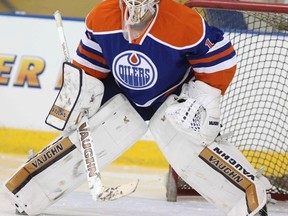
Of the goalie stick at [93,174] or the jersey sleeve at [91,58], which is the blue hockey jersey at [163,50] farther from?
the goalie stick at [93,174]

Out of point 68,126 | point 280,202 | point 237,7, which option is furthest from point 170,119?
point 280,202

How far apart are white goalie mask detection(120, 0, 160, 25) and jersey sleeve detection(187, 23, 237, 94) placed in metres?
0.20

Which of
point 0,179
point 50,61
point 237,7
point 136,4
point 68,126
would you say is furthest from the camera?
point 50,61

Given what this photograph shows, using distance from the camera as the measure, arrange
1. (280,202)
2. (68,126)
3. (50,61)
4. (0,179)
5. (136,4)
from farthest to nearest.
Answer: (50,61) → (0,179) → (280,202) → (68,126) → (136,4)

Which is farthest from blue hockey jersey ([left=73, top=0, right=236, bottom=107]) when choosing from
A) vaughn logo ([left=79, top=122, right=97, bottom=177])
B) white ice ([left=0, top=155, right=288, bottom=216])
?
white ice ([left=0, top=155, right=288, bottom=216])

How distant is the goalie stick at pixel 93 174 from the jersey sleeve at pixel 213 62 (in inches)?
16.1

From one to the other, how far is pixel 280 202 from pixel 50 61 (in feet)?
4.82

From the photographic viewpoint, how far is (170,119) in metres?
2.79

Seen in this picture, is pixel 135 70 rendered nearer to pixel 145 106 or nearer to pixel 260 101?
pixel 145 106

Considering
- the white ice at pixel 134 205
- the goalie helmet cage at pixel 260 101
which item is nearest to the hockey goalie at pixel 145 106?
the white ice at pixel 134 205

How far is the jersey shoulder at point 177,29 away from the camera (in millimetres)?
2748

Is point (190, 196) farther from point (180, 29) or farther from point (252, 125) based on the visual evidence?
point (180, 29)

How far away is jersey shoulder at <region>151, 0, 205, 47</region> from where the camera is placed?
9.02ft

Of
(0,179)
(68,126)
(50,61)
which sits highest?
(68,126)
